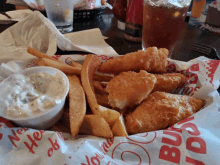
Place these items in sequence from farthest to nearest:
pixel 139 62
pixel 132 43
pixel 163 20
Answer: pixel 132 43 < pixel 163 20 < pixel 139 62

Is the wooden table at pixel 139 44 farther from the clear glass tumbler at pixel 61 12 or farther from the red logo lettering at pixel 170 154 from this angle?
the red logo lettering at pixel 170 154

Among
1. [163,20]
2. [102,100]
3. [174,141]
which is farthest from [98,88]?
[163,20]

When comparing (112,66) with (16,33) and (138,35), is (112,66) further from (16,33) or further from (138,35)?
(16,33)

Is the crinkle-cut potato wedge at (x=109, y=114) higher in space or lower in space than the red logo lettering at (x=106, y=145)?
higher

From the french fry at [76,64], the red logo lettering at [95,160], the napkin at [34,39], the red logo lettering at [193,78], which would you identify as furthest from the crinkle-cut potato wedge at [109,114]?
the napkin at [34,39]

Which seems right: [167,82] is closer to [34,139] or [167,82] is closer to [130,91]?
[130,91]

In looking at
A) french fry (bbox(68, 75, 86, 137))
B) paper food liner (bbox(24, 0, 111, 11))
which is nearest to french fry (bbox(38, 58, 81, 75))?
french fry (bbox(68, 75, 86, 137))

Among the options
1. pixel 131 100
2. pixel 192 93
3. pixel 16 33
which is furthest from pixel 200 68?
pixel 16 33
